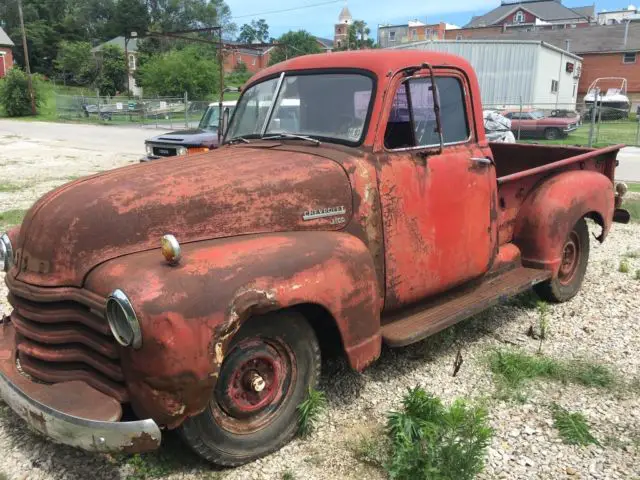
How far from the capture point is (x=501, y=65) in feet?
94.8

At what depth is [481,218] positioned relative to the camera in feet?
13.9

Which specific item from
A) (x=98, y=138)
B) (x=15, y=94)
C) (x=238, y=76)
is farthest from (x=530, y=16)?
(x=98, y=138)

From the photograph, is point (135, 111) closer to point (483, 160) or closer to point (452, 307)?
point (483, 160)

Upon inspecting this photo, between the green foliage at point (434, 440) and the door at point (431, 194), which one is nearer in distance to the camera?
the green foliage at point (434, 440)

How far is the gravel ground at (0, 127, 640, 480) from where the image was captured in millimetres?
2947

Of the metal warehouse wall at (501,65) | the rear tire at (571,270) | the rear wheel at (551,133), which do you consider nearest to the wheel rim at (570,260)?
the rear tire at (571,270)

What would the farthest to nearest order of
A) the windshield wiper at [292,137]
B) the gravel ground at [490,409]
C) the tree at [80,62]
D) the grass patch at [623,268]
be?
the tree at [80,62]
the grass patch at [623,268]
the windshield wiper at [292,137]
the gravel ground at [490,409]

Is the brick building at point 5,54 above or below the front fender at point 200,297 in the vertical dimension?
above

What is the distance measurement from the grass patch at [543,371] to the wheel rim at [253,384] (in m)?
1.61

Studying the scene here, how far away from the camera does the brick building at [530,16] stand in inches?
2721

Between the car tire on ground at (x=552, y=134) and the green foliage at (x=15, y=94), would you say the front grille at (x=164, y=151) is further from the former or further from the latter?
the green foliage at (x=15, y=94)

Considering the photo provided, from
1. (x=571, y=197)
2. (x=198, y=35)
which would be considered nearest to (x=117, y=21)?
(x=198, y=35)

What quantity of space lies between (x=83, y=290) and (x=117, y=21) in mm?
90706

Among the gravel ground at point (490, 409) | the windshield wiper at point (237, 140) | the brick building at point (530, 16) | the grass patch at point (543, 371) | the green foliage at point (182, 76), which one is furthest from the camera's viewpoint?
the brick building at point (530, 16)
